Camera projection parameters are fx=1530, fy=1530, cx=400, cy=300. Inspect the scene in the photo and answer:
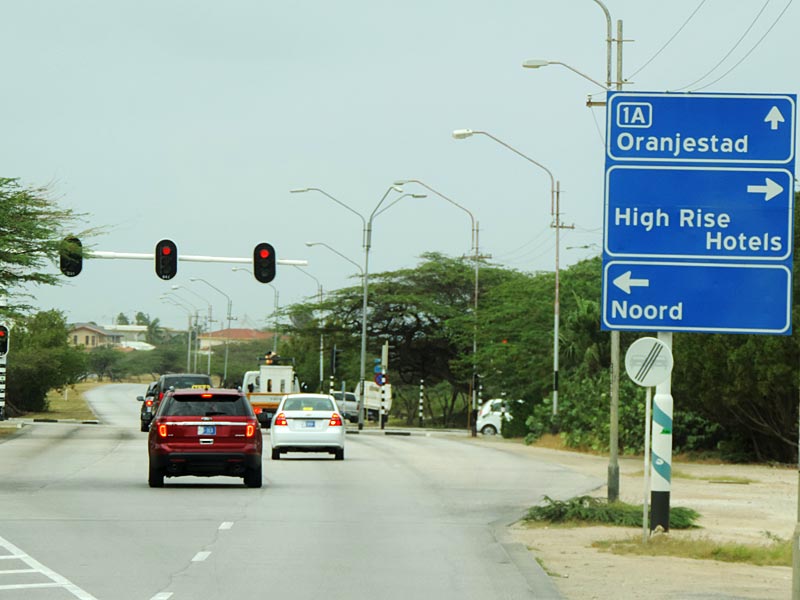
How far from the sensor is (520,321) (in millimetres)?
61125

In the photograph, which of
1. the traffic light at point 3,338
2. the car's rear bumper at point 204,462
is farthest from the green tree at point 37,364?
the car's rear bumper at point 204,462

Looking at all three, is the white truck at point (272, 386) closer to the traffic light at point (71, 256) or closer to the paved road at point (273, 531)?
the traffic light at point (71, 256)

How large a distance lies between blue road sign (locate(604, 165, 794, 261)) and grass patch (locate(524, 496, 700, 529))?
14.1 ft

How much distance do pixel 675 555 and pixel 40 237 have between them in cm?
2456

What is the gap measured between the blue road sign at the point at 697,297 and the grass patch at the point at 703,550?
2.39 meters

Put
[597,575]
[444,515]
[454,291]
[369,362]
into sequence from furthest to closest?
[369,362] → [454,291] → [444,515] → [597,575]

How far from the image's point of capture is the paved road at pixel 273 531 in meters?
13.4

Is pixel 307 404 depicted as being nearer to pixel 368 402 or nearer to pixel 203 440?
pixel 203 440

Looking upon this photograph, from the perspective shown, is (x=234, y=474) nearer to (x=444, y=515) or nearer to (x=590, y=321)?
(x=444, y=515)

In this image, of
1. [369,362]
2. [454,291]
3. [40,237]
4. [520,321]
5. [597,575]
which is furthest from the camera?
[369,362]

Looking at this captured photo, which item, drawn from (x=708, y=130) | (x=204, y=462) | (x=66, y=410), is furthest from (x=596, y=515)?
(x=66, y=410)

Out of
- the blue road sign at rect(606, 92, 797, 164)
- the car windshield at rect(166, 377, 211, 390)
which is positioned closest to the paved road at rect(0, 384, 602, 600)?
the blue road sign at rect(606, 92, 797, 164)

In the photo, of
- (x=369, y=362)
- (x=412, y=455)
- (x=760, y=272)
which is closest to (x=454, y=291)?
(x=369, y=362)

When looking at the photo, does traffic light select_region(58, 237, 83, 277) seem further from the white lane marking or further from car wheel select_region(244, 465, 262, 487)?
the white lane marking
